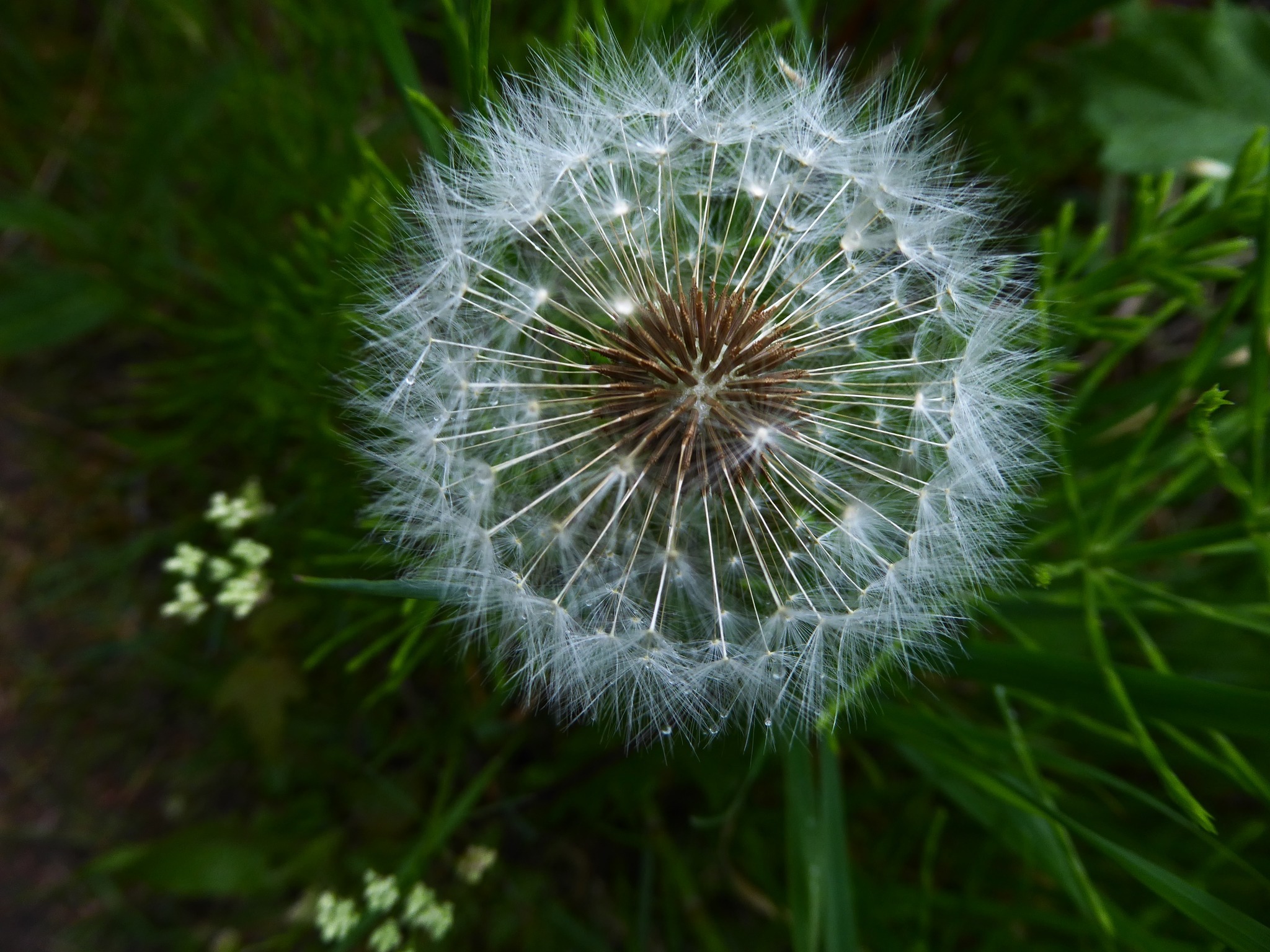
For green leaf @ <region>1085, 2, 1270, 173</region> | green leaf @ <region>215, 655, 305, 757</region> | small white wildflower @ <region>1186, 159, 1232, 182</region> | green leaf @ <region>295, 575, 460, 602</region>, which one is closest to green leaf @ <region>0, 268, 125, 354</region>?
green leaf @ <region>215, 655, 305, 757</region>

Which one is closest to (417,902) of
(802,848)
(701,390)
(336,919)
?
(336,919)

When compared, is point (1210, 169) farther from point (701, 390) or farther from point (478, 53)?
point (478, 53)

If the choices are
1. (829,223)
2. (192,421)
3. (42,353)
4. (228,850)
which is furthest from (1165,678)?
(42,353)

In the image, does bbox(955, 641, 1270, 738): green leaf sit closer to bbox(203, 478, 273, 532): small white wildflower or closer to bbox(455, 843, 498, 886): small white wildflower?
bbox(455, 843, 498, 886): small white wildflower

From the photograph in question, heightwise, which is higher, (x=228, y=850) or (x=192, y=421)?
(x=192, y=421)

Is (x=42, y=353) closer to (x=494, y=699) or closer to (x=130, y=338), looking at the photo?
(x=130, y=338)

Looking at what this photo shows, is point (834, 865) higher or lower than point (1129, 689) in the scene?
lower
